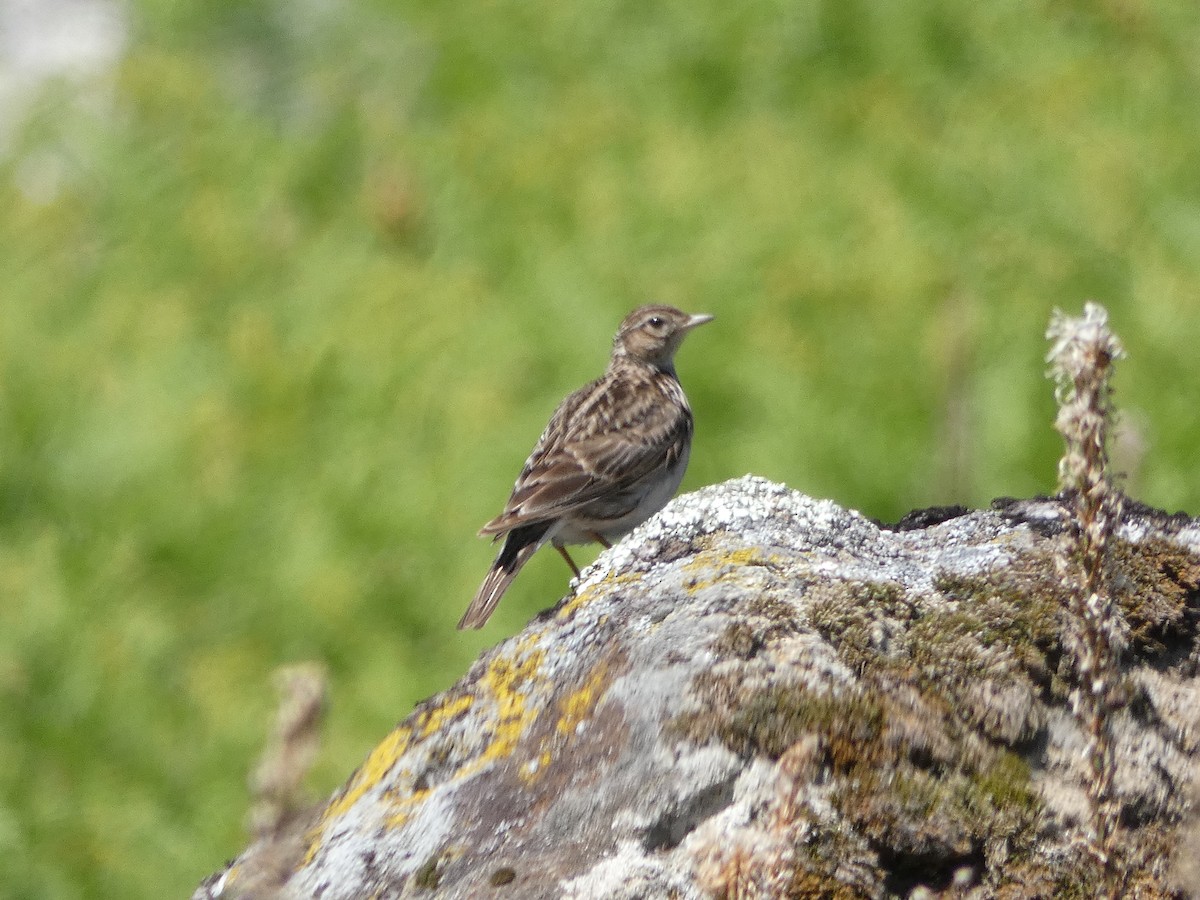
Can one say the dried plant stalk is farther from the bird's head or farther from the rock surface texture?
the bird's head

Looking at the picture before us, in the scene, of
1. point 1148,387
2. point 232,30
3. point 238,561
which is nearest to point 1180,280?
point 1148,387

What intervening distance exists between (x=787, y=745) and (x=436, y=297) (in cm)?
737

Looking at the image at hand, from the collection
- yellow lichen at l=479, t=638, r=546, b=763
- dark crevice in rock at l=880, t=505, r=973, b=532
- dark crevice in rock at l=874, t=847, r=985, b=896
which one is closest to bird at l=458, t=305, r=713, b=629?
dark crevice in rock at l=880, t=505, r=973, b=532

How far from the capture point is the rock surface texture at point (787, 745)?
11.2 feet

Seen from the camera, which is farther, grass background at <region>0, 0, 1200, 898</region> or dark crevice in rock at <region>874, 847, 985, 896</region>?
grass background at <region>0, 0, 1200, 898</region>

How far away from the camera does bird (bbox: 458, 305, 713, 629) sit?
663cm

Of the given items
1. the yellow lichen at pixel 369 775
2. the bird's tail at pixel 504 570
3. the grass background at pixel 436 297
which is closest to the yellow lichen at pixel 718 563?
the yellow lichen at pixel 369 775

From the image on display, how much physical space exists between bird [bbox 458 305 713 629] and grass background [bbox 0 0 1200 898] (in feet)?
4.67

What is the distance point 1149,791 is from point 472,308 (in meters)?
7.24

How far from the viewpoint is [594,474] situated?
6934 mm

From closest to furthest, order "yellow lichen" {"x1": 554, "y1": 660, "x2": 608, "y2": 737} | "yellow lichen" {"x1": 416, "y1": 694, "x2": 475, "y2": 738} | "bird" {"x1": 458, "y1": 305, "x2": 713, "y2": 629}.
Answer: "yellow lichen" {"x1": 554, "y1": 660, "x2": 608, "y2": 737}
"yellow lichen" {"x1": 416, "y1": 694, "x2": 475, "y2": 738}
"bird" {"x1": 458, "y1": 305, "x2": 713, "y2": 629}

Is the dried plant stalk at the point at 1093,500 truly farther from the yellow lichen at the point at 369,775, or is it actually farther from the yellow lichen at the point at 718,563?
the yellow lichen at the point at 369,775

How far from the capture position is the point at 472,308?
10.4 metres

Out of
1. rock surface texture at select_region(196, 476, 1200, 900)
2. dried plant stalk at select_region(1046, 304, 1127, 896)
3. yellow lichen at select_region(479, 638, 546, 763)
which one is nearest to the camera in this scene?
dried plant stalk at select_region(1046, 304, 1127, 896)
